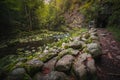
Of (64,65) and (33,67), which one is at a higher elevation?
(64,65)

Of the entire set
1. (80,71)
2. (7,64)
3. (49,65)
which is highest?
(80,71)

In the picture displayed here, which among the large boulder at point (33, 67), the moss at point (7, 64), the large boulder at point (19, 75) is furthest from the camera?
the moss at point (7, 64)

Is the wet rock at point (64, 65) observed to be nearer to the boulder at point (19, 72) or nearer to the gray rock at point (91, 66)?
the gray rock at point (91, 66)

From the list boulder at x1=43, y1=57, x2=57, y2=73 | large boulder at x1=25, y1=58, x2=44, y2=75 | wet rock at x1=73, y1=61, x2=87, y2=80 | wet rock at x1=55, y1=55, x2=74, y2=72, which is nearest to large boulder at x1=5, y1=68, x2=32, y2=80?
large boulder at x1=25, y1=58, x2=44, y2=75

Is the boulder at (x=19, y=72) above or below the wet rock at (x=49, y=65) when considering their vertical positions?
above

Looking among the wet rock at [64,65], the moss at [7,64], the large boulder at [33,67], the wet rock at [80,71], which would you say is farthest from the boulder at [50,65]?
the moss at [7,64]

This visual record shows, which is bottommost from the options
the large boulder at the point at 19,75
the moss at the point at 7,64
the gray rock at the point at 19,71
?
the moss at the point at 7,64

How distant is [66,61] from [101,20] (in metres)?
9.65

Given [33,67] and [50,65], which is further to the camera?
[50,65]

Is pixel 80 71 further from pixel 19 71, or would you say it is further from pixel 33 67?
pixel 19 71

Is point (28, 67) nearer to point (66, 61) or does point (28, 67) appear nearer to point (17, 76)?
point (17, 76)

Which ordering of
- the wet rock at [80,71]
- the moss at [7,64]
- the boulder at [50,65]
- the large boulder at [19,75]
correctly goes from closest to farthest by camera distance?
1. the wet rock at [80,71]
2. the large boulder at [19,75]
3. the boulder at [50,65]
4. the moss at [7,64]

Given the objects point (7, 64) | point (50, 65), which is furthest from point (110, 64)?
point (7, 64)

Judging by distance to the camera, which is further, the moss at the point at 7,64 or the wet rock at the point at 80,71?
the moss at the point at 7,64
